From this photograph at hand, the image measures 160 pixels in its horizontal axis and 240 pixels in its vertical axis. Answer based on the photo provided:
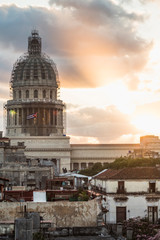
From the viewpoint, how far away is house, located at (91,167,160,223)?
53.2m

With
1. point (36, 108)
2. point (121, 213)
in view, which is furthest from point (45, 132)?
point (121, 213)

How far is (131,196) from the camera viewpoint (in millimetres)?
54062

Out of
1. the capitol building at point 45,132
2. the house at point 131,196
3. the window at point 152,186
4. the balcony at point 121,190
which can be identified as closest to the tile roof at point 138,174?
the house at point 131,196

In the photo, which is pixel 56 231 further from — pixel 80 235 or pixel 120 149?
pixel 120 149

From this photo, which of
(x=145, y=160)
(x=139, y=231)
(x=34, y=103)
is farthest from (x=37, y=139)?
(x=139, y=231)

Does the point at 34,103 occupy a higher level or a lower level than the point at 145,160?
higher

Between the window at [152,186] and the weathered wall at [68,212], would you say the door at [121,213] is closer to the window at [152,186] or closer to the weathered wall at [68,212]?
the window at [152,186]

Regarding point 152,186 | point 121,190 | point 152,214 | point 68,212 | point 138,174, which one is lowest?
point 152,214

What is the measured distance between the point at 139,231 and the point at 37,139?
5802 inches

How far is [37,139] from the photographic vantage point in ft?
611

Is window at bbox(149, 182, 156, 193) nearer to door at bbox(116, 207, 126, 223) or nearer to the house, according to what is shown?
the house

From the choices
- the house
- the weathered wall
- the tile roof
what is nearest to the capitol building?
the tile roof

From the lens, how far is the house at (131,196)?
53.2 meters

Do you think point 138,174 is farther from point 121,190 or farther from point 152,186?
point 121,190
